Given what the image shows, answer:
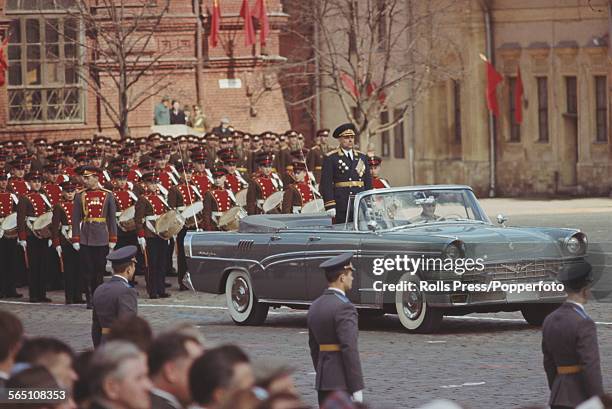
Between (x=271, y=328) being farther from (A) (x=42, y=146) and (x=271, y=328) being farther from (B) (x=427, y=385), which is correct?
(A) (x=42, y=146)

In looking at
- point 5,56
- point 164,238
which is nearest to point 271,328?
point 164,238

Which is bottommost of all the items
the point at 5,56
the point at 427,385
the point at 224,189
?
the point at 427,385

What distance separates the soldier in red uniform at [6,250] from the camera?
26.0 m

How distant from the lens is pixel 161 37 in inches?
1868

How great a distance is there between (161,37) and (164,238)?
22682 millimetres

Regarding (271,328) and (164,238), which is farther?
(164,238)

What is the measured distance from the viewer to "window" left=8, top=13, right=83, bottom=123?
46875mm

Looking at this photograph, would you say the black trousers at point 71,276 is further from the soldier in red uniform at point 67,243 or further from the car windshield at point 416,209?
the car windshield at point 416,209

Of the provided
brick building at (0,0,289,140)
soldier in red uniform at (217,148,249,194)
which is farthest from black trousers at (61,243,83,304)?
brick building at (0,0,289,140)

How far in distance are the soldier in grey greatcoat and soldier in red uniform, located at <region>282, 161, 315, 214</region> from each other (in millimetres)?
13887

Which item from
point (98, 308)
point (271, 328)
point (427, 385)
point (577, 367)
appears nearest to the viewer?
point (577, 367)

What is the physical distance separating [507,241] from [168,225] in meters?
7.46

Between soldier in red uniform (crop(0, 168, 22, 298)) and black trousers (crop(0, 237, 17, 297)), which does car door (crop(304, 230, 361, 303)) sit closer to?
soldier in red uniform (crop(0, 168, 22, 298))

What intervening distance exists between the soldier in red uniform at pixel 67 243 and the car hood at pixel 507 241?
6.95m
